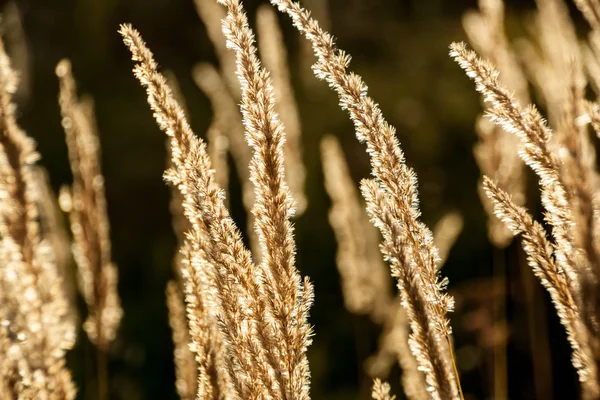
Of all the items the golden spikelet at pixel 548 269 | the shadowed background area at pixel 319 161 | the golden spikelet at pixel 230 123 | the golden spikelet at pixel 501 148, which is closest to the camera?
the golden spikelet at pixel 548 269

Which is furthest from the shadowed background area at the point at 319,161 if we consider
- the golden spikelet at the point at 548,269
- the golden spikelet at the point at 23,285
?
the golden spikelet at the point at 548,269

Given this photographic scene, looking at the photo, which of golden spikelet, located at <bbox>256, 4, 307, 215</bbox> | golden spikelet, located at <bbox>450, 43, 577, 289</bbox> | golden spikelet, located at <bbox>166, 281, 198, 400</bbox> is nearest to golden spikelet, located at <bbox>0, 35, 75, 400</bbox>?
golden spikelet, located at <bbox>166, 281, 198, 400</bbox>

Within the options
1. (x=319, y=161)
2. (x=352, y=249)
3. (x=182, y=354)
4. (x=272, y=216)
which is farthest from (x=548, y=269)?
(x=319, y=161)

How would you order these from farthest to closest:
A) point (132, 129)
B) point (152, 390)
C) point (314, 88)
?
point (132, 129) → point (314, 88) → point (152, 390)

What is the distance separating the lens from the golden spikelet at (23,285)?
1.00m

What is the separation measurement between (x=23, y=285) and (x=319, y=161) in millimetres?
3885

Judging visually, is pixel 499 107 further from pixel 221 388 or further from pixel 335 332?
pixel 335 332

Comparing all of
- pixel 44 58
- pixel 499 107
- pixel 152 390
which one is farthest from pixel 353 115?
pixel 44 58

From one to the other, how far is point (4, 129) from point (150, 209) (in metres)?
4.15

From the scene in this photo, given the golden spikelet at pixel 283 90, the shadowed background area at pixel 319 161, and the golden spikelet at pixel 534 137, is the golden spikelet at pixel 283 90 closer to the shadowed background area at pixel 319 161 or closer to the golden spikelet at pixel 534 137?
the shadowed background area at pixel 319 161

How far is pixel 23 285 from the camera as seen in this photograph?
1041mm

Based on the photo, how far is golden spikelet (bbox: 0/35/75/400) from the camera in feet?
3.28

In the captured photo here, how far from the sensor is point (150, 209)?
5.07 metres

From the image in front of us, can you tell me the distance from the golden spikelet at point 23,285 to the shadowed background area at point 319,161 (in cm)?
111
